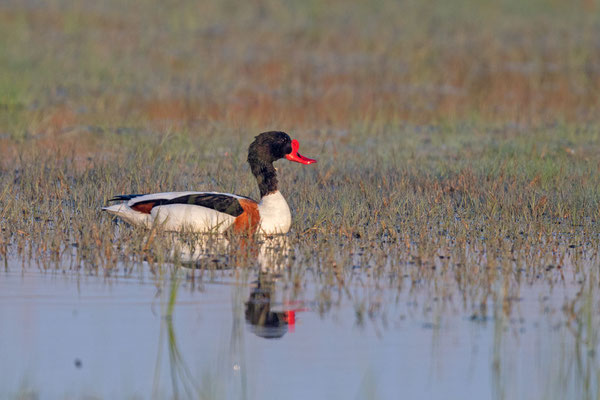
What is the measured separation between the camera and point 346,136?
50.0 ft

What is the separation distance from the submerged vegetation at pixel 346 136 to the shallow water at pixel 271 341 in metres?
0.10

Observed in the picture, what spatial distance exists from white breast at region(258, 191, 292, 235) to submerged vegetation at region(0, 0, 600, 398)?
16 cm

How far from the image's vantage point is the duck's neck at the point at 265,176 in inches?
371

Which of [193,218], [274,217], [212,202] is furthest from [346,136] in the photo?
[193,218]

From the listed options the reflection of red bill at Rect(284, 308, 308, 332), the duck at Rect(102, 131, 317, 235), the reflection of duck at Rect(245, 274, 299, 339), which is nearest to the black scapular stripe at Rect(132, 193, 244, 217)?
the duck at Rect(102, 131, 317, 235)

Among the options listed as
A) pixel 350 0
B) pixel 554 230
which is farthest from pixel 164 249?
pixel 350 0

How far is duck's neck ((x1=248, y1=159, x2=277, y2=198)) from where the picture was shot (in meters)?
9.42

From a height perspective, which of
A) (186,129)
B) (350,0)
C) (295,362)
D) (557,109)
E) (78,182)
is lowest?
(295,362)

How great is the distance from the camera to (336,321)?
20.9ft

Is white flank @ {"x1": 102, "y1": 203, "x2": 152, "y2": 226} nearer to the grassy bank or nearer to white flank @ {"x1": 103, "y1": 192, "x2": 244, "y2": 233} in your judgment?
white flank @ {"x1": 103, "y1": 192, "x2": 244, "y2": 233}

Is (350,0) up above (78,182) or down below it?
above

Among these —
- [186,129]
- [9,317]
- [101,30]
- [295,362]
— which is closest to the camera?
[295,362]

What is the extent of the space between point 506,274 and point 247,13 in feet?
66.4

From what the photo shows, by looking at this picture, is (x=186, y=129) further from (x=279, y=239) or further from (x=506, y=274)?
(x=506, y=274)
